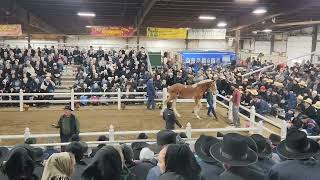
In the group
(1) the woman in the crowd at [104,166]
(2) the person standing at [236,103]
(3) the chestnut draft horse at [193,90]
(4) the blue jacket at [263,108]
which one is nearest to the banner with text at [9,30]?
(3) the chestnut draft horse at [193,90]

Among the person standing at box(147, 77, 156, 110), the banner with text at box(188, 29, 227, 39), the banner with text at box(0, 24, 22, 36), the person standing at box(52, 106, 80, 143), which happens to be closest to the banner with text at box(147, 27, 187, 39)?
the banner with text at box(188, 29, 227, 39)

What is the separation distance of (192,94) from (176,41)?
33.9 meters

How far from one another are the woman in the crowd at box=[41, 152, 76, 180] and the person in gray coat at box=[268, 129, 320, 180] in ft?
6.77

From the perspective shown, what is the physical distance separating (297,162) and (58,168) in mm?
2438

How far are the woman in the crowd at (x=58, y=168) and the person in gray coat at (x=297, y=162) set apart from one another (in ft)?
6.77

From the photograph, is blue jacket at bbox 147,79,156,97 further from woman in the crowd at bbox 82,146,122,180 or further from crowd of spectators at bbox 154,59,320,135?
woman in the crowd at bbox 82,146,122,180

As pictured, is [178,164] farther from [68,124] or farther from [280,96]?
[280,96]

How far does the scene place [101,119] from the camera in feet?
48.2

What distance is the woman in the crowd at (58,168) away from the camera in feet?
10.4

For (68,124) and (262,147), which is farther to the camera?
(68,124)

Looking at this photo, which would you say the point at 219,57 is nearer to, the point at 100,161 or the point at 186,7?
the point at 186,7

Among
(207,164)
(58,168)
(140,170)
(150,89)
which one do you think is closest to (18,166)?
(58,168)

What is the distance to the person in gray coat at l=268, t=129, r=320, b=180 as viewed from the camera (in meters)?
3.72

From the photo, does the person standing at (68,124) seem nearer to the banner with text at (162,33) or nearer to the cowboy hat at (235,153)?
the cowboy hat at (235,153)
